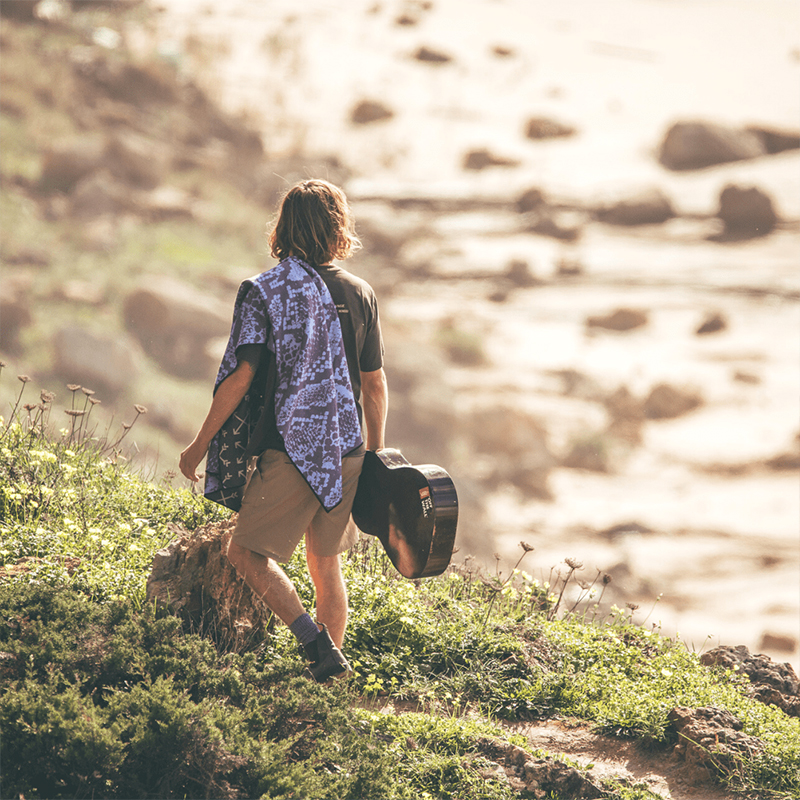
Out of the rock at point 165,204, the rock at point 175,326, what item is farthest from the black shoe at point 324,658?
the rock at point 165,204

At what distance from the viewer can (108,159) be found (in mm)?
29375

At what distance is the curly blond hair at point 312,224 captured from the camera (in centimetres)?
353

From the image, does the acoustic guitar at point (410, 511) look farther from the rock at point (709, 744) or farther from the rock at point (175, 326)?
the rock at point (175, 326)

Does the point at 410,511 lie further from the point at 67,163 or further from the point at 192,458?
the point at 67,163

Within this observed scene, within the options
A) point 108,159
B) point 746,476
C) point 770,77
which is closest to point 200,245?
point 108,159

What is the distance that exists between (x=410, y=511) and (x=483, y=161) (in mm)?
27910

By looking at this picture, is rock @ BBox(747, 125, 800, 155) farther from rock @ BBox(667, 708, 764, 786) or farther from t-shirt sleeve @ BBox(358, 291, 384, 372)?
t-shirt sleeve @ BBox(358, 291, 384, 372)

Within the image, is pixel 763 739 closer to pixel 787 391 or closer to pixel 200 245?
pixel 787 391

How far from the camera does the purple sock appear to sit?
3539 mm

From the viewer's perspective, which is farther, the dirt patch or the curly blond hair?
the dirt patch

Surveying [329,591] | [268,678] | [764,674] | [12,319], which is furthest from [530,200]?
[268,678]

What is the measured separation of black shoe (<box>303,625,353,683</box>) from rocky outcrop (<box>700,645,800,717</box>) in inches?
86.5

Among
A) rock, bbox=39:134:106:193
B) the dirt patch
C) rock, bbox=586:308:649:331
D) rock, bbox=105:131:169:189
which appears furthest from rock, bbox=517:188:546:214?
the dirt patch

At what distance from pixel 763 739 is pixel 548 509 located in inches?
690
